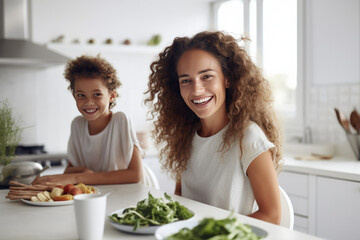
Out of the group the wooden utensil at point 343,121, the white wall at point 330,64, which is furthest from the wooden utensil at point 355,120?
the white wall at point 330,64

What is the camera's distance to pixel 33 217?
1349 millimetres

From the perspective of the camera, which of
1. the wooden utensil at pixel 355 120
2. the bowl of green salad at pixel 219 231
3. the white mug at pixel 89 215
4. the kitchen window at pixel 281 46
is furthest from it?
the kitchen window at pixel 281 46

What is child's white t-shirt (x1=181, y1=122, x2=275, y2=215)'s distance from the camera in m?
1.55

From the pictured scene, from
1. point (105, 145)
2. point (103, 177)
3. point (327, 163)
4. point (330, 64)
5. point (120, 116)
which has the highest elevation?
point (330, 64)

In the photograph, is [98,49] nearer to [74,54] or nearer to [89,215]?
[74,54]

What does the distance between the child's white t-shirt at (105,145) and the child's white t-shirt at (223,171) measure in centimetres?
44

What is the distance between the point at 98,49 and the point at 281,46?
1.79m

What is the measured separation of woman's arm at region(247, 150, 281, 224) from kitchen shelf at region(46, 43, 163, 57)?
300 cm

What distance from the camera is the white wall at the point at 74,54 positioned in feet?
13.3

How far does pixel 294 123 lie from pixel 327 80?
527mm

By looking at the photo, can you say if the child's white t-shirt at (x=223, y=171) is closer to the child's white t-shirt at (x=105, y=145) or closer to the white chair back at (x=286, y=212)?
the white chair back at (x=286, y=212)

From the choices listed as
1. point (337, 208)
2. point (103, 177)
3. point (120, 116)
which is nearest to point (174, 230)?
point (103, 177)

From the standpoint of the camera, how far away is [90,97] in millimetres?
2092

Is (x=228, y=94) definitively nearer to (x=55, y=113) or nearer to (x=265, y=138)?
(x=265, y=138)
